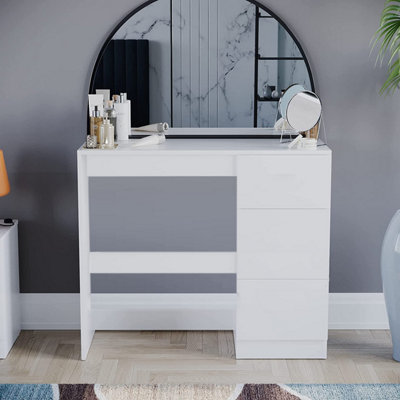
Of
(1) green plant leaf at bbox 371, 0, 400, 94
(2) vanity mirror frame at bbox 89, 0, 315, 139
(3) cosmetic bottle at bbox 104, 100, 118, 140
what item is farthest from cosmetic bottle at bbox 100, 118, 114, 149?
(1) green plant leaf at bbox 371, 0, 400, 94

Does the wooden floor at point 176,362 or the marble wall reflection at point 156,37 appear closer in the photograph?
the wooden floor at point 176,362

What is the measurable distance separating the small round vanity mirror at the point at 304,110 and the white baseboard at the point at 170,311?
3.10ft

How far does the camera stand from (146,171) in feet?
9.99

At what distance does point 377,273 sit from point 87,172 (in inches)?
60.6

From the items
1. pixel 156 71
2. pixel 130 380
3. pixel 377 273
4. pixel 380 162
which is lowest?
pixel 130 380

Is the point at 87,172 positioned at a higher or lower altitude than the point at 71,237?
higher

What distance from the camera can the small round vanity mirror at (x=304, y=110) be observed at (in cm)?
313

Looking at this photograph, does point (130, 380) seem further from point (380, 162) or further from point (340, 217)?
point (380, 162)

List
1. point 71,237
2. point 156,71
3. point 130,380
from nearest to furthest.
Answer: point 130,380 → point 156,71 → point 71,237

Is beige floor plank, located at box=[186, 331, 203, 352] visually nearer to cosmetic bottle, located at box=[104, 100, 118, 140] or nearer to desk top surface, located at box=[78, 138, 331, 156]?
desk top surface, located at box=[78, 138, 331, 156]

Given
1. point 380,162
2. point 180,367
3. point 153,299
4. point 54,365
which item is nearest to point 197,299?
point 153,299

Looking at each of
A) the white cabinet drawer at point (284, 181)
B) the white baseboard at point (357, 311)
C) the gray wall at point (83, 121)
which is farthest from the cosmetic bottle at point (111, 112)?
the white baseboard at point (357, 311)

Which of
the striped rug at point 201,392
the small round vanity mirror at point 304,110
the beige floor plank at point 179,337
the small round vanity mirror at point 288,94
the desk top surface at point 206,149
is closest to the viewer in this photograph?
the striped rug at point 201,392

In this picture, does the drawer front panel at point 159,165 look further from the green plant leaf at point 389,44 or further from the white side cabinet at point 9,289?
the green plant leaf at point 389,44
